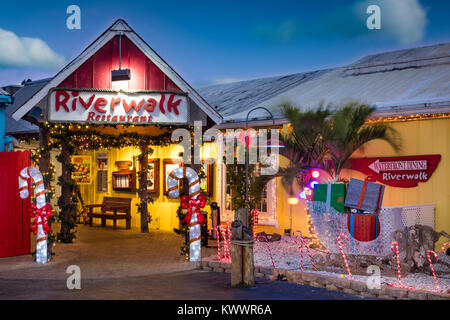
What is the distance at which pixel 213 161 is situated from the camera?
1633 cm

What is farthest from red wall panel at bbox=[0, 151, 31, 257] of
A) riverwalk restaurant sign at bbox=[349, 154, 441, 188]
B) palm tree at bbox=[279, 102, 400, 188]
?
riverwalk restaurant sign at bbox=[349, 154, 441, 188]

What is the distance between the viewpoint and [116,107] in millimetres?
11609

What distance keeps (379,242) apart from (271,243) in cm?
405

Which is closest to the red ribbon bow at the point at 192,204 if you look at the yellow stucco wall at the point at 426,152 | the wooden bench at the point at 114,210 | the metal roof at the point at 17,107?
the yellow stucco wall at the point at 426,152

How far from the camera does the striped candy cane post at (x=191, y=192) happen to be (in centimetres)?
1152

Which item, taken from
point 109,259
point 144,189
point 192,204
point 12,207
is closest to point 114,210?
point 144,189

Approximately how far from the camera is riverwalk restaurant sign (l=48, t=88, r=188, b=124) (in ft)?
37.5

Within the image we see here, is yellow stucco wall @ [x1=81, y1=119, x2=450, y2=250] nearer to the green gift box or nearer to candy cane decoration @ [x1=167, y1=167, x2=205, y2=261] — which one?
the green gift box

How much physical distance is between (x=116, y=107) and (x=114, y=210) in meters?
7.47

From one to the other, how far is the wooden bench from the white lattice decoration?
8777 mm

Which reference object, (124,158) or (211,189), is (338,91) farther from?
(124,158)

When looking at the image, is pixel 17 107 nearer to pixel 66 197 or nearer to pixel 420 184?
pixel 66 197

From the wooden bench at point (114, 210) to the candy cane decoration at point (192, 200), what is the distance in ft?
23.0
